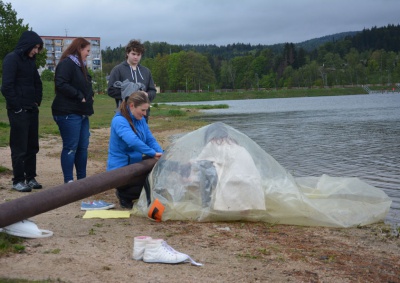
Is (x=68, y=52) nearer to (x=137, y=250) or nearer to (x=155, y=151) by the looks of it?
(x=155, y=151)

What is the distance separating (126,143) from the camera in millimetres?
7012

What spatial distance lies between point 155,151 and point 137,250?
2853 mm

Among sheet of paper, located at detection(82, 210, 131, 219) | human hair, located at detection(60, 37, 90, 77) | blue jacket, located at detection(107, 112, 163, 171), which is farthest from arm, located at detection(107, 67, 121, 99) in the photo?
sheet of paper, located at detection(82, 210, 131, 219)

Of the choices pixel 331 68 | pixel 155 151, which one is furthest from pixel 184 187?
pixel 331 68

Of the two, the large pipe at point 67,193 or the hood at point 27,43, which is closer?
the large pipe at point 67,193

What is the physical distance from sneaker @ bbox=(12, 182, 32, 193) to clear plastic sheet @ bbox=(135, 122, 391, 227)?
1.81 meters

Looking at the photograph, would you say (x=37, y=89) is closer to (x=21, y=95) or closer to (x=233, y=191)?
(x=21, y=95)

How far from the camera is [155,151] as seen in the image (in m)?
7.31

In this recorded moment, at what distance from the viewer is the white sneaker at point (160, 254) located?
14.6 ft

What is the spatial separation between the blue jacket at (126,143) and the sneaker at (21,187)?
1214 millimetres

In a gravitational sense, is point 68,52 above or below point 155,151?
above

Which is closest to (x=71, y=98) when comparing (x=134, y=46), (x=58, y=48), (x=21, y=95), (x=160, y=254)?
(x=21, y=95)

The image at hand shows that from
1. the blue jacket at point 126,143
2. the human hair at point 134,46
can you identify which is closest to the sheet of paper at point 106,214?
the blue jacket at point 126,143

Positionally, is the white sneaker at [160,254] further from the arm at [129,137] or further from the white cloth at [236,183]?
the arm at [129,137]
